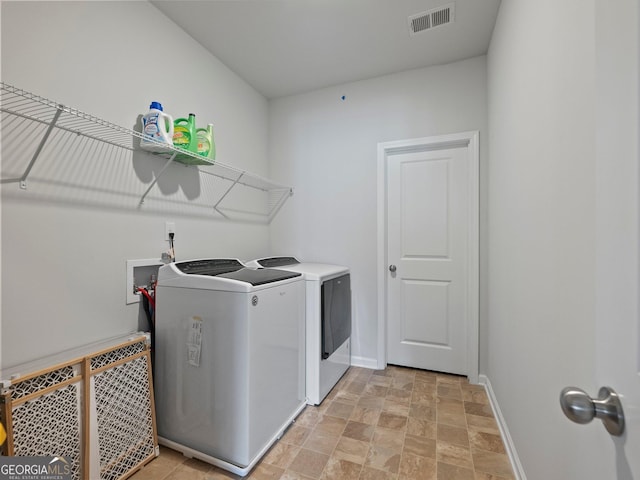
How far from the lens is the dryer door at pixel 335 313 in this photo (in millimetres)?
2117

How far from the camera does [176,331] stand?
5.28 ft

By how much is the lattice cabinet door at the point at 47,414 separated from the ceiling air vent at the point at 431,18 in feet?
8.92

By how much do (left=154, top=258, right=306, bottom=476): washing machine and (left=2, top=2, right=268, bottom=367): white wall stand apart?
299 millimetres

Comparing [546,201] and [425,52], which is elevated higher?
[425,52]

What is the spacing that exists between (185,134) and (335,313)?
5.35 ft

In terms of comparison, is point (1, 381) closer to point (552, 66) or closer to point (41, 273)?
point (41, 273)

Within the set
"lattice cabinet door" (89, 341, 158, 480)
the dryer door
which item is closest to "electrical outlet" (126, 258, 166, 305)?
"lattice cabinet door" (89, 341, 158, 480)

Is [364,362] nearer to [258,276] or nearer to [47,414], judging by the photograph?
[258,276]

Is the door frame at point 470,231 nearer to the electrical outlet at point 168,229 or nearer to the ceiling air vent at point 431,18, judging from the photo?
the ceiling air vent at point 431,18

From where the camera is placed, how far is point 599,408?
0.46 meters

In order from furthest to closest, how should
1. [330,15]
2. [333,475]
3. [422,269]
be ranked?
1. [422,269]
2. [330,15]
3. [333,475]

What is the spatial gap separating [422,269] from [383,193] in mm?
753

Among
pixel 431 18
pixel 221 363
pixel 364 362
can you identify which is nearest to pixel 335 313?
pixel 364 362

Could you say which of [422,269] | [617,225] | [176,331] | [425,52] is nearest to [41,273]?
[176,331]
